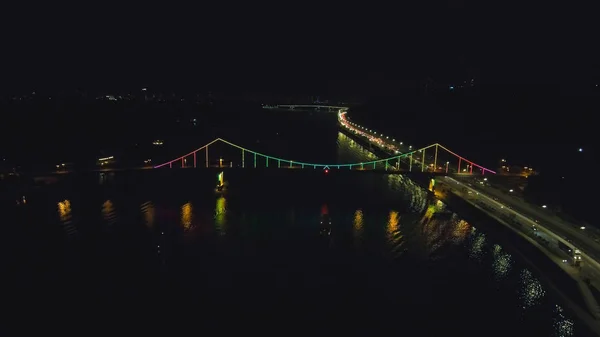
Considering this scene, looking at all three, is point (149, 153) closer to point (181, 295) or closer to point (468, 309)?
point (181, 295)

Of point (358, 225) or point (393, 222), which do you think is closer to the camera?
point (358, 225)

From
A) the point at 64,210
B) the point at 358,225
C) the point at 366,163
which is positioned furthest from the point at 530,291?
the point at 64,210

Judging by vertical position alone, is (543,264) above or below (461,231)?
above

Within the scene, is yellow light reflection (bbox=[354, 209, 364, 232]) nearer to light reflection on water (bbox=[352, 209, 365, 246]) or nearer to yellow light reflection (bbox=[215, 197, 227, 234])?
light reflection on water (bbox=[352, 209, 365, 246])

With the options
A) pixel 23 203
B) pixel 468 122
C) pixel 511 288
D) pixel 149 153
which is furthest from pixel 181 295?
pixel 468 122

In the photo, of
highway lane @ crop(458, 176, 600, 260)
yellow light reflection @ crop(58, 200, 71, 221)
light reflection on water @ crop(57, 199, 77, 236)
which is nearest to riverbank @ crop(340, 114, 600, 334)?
highway lane @ crop(458, 176, 600, 260)

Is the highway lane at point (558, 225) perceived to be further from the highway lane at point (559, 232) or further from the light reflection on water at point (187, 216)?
the light reflection on water at point (187, 216)

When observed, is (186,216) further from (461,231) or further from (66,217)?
(461,231)
